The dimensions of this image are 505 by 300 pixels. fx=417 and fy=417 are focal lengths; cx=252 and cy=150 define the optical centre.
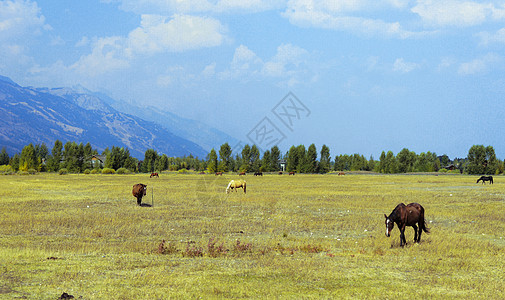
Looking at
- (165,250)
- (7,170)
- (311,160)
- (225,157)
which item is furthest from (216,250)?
(311,160)

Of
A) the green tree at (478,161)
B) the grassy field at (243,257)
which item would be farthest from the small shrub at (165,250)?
the green tree at (478,161)

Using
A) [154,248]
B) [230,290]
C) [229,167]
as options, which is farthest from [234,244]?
[229,167]

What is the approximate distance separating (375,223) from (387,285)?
1297 centimetres

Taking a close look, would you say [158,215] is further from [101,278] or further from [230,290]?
[230,290]

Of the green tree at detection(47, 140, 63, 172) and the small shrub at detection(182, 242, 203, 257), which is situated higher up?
the green tree at detection(47, 140, 63, 172)

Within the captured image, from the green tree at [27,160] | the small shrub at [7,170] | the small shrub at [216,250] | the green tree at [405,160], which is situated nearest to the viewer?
the small shrub at [216,250]

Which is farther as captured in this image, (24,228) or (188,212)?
(188,212)

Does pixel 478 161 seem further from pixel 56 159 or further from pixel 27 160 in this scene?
pixel 27 160

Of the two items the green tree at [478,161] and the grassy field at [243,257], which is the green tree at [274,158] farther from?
the grassy field at [243,257]

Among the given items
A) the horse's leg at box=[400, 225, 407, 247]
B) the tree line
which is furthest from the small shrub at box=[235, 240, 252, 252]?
the tree line

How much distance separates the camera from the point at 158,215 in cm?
2777

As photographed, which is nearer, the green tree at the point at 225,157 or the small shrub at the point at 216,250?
the small shrub at the point at 216,250

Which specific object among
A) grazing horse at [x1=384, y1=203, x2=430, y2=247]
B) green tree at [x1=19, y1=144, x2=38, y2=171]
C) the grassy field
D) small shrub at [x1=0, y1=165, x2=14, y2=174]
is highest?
green tree at [x1=19, y1=144, x2=38, y2=171]

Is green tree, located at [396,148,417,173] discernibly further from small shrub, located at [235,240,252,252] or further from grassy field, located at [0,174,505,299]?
small shrub, located at [235,240,252,252]
